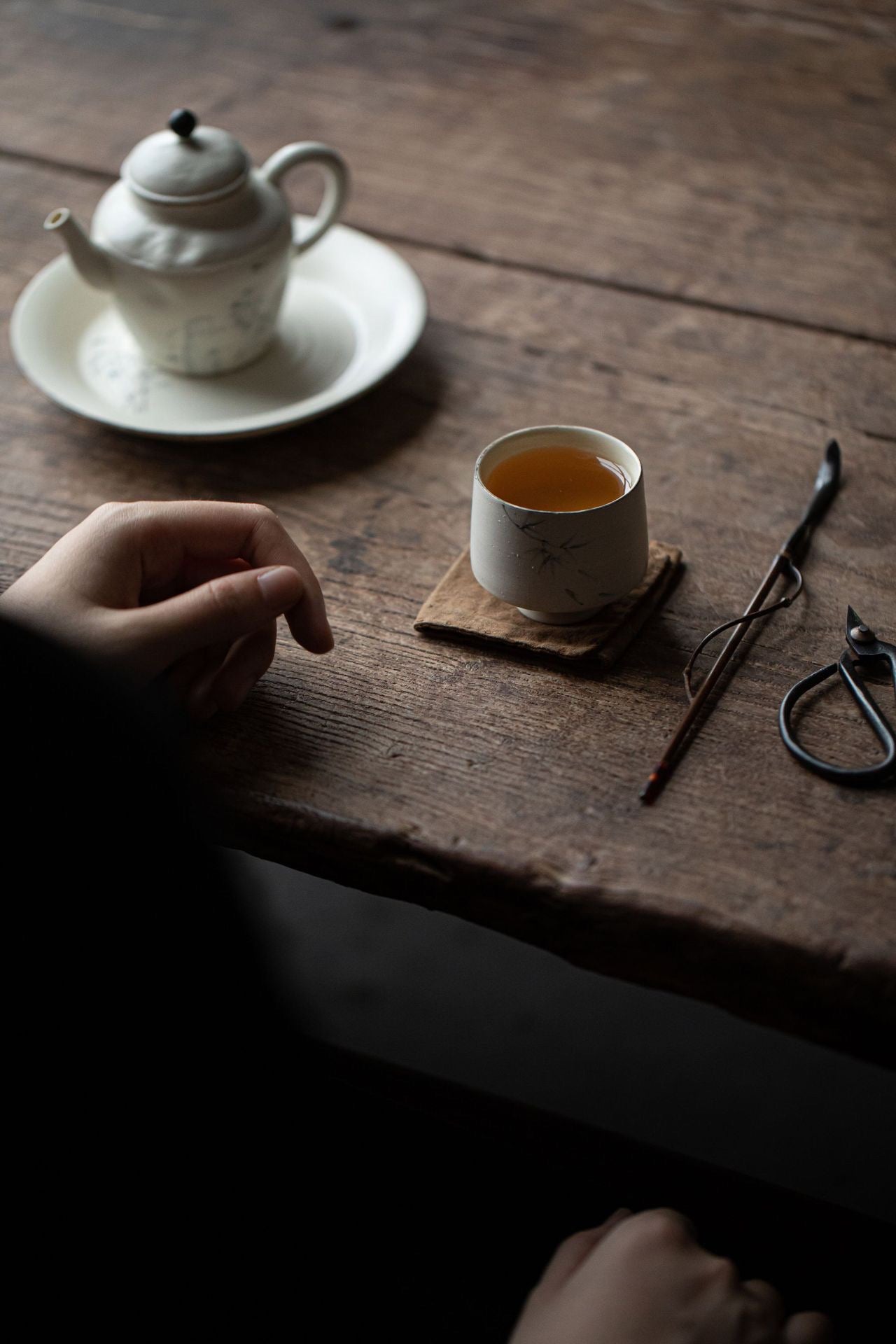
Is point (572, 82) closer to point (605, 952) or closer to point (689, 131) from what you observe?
point (689, 131)

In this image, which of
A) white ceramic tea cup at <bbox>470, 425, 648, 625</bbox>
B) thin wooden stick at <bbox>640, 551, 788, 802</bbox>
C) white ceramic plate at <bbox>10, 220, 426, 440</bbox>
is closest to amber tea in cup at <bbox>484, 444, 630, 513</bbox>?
white ceramic tea cup at <bbox>470, 425, 648, 625</bbox>

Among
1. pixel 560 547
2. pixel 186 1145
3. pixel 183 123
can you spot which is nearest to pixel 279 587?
pixel 560 547

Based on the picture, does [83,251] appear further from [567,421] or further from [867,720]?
[867,720]

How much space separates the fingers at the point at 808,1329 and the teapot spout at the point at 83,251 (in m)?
0.81

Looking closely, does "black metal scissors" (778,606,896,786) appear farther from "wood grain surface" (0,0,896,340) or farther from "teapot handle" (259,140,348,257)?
"teapot handle" (259,140,348,257)

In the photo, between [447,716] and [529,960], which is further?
[529,960]

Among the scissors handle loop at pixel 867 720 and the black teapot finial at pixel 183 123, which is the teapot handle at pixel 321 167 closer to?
the black teapot finial at pixel 183 123

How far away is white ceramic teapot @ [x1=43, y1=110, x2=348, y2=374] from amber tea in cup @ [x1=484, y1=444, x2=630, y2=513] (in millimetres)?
306

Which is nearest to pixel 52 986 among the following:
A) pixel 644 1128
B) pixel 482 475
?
pixel 482 475

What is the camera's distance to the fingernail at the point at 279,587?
66 centimetres

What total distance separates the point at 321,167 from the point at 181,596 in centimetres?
51

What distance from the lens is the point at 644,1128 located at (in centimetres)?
128

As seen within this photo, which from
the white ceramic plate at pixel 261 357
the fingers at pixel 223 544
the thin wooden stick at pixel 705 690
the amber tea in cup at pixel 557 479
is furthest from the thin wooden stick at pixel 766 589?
the white ceramic plate at pixel 261 357

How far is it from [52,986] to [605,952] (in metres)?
0.28
